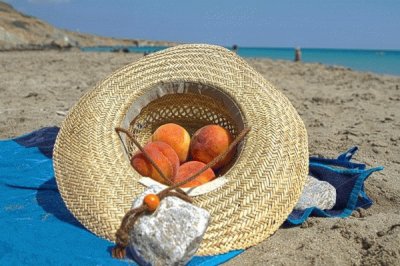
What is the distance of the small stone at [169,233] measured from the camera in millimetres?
1878

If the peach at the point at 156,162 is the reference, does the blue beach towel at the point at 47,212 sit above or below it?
below

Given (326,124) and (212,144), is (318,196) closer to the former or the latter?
(212,144)

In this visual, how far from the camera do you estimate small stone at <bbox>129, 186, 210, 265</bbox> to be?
188 centimetres

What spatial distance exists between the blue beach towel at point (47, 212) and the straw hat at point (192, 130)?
12 centimetres

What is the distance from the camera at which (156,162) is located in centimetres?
260

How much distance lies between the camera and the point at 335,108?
6.62 m

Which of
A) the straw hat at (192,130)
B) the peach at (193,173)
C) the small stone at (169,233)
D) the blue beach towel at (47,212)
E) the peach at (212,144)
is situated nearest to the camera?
the small stone at (169,233)

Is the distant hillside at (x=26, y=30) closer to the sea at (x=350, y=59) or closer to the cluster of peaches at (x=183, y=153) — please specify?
the sea at (x=350, y=59)

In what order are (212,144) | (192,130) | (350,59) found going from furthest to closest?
(350,59) → (192,130) → (212,144)

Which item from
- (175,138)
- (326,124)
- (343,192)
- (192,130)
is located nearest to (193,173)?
(175,138)

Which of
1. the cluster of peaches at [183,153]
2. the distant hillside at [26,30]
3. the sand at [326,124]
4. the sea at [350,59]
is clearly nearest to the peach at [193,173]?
the cluster of peaches at [183,153]

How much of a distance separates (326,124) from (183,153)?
2.90 m

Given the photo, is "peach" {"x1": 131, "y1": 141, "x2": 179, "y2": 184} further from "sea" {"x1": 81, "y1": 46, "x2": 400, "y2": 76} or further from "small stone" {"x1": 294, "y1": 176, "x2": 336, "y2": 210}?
"sea" {"x1": 81, "y1": 46, "x2": 400, "y2": 76}

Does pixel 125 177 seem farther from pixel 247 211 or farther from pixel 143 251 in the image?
pixel 247 211
